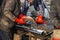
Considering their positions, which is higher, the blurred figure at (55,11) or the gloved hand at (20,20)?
the blurred figure at (55,11)

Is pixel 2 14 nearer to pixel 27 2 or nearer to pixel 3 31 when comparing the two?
pixel 3 31

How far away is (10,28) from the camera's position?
289 centimetres

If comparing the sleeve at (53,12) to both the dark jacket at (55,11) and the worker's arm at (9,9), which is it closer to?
the dark jacket at (55,11)

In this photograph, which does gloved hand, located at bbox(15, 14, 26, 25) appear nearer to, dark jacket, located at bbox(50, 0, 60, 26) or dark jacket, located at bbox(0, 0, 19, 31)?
dark jacket, located at bbox(0, 0, 19, 31)

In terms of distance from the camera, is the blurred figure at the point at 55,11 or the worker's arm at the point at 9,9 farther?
the blurred figure at the point at 55,11

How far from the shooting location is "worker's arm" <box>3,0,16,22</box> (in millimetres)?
2787

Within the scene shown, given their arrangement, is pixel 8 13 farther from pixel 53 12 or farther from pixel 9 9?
pixel 53 12

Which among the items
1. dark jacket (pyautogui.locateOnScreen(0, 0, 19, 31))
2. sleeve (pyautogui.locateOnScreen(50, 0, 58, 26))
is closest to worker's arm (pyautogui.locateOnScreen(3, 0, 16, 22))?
dark jacket (pyautogui.locateOnScreen(0, 0, 19, 31))

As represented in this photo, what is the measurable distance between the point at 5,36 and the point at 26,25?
35cm

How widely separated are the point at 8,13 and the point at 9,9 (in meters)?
0.06

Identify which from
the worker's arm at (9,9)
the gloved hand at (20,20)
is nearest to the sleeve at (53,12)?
the gloved hand at (20,20)

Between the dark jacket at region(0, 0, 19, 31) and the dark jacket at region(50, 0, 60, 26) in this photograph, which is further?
the dark jacket at region(50, 0, 60, 26)

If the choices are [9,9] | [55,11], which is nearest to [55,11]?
[55,11]

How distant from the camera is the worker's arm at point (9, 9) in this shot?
2.79m
